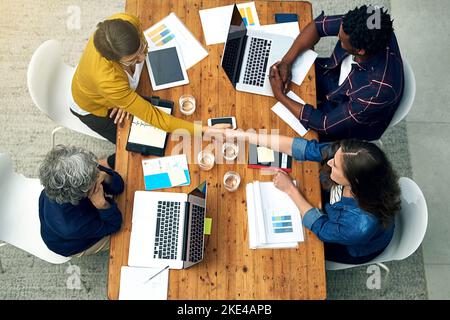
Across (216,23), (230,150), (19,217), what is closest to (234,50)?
(216,23)

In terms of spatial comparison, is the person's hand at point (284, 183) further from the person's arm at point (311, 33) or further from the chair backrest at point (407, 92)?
the chair backrest at point (407, 92)

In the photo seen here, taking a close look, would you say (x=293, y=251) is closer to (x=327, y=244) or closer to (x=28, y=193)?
(x=327, y=244)

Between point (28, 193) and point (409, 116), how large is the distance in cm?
255

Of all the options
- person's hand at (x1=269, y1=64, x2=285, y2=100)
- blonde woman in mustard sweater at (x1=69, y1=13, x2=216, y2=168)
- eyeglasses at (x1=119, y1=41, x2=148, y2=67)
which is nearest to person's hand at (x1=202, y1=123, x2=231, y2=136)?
blonde woman in mustard sweater at (x1=69, y1=13, x2=216, y2=168)

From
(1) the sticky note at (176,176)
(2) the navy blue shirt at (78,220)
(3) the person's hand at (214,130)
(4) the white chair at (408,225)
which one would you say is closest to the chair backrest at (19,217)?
(2) the navy blue shirt at (78,220)

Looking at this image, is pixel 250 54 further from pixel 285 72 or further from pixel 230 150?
pixel 230 150

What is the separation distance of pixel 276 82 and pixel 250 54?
225 millimetres

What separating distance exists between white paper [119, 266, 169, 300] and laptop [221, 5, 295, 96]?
3.27ft

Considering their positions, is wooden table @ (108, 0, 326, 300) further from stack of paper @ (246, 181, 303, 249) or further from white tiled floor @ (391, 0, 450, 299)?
white tiled floor @ (391, 0, 450, 299)

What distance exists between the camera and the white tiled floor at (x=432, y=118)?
109 inches

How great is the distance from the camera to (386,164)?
172 cm

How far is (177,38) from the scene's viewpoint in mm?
2230

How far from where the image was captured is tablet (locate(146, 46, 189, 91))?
84.6 inches
